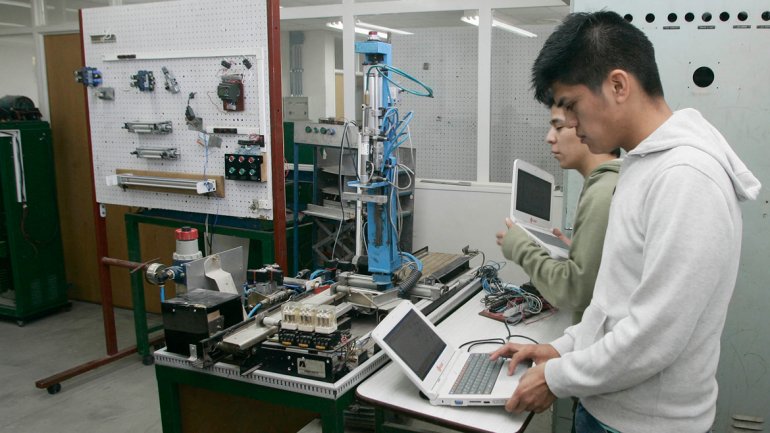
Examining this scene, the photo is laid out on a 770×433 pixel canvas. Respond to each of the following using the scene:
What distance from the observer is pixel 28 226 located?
14.2 ft

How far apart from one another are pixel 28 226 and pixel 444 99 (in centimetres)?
321

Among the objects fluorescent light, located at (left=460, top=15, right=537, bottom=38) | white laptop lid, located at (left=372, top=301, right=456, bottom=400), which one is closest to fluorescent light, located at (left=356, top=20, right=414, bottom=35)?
fluorescent light, located at (left=460, top=15, right=537, bottom=38)

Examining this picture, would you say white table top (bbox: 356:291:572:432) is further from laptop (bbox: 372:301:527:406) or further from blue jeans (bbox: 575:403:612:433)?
blue jeans (bbox: 575:403:612:433)

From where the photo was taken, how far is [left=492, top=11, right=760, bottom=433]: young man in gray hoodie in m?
0.95

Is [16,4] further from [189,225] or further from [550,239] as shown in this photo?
Answer: [550,239]

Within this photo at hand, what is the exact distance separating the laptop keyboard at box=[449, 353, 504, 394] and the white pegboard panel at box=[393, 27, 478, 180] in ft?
7.64

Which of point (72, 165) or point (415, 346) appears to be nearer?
point (415, 346)

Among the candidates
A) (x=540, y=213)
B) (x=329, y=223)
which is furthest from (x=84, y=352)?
(x=540, y=213)

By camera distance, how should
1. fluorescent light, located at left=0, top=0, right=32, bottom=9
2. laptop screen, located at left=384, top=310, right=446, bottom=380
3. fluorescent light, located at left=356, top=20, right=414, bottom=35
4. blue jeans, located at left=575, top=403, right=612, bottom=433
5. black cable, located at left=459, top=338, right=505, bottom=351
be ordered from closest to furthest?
blue jeans, located at left=575, top=403, right=612, bottom=433 → laptop screen, located at left=384, top=310, right=446, bottom=380 → black cable, located at left=459, top=338, right=505, bottom=351 → fluorescent light, located at left=356, top=20, right=414, bottom=35 → fluorescent light, located at left=0, top=0, right=32, bottom=9

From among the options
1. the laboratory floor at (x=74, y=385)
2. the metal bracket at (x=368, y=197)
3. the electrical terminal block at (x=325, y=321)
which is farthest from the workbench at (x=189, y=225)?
the electrical terminal block at (x=325, y=321)

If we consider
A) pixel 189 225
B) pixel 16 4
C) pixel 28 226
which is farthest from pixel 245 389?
pixel 16 4

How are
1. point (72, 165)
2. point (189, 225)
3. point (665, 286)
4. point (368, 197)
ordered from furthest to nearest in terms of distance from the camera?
point (72, 165) < point (189, 225) < point (368, 197) < point (665, 286)

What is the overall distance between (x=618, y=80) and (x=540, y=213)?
1138mm

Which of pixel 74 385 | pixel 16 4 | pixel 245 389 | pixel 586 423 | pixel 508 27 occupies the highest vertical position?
pixel 16 4
